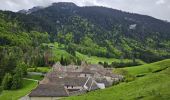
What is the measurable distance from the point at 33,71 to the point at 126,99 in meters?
121

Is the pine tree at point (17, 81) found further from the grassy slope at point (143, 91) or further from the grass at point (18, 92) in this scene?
the grassy slope at point (143, 91)

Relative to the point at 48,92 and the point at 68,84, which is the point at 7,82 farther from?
the point at 48,92

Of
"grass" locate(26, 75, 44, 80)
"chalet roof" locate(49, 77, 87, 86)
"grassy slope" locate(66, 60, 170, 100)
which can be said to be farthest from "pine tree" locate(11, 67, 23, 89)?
"grassy slope" locate(66, 60, 170, 100)

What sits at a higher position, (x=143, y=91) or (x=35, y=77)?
(x=143, y=91)

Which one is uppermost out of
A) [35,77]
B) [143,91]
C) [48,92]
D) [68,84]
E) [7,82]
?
[143,91]

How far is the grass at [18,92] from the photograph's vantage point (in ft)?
370

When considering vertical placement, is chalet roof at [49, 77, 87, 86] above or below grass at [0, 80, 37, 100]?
above

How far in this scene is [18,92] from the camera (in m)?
125

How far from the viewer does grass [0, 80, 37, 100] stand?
4443 inches

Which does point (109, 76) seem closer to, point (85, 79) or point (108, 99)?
point (85, 79)

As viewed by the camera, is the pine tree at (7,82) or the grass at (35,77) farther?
the grass at (35,77)

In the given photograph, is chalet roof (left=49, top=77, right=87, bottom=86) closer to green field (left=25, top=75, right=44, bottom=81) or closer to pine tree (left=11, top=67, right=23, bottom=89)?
pine tree (left=11, top=67, right=23, bottom=89)

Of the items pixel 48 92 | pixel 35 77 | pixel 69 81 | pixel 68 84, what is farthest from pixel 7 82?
pixel 48 92

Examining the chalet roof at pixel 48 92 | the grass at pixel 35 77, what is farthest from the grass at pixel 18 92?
the chalet roof at pixel 48 92
